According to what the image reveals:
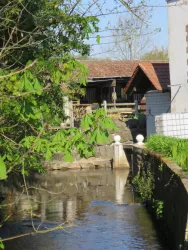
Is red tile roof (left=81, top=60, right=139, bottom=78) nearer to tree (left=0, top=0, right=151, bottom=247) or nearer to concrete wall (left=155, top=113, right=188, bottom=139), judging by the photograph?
concrete wall (left=155, top=113, right=188, bottom=139)

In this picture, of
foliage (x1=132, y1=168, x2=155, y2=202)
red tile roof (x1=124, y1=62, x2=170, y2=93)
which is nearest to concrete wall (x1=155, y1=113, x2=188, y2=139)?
foliage (x1=132, y1=168, x2=155, y2=202)

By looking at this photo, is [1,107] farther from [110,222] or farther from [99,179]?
[99,179]

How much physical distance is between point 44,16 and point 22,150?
362 cm

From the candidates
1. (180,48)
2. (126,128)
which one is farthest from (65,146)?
(126,128)

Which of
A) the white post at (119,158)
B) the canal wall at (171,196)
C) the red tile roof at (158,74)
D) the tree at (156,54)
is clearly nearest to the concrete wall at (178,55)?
the red tile roof at (158,74)

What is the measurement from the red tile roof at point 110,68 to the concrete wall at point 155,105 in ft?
48.2

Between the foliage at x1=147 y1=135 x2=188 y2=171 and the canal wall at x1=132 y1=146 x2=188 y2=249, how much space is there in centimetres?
15

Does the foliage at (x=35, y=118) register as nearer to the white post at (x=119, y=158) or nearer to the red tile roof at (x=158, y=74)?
the red tile roof at (x=158, y=74)

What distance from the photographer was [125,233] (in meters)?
13.5

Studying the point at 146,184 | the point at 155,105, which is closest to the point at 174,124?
the point at 146,184

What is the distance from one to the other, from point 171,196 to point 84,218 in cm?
500

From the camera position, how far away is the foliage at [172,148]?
11.8 m

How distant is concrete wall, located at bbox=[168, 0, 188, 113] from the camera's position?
75.7 ft

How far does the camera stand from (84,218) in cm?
1580
